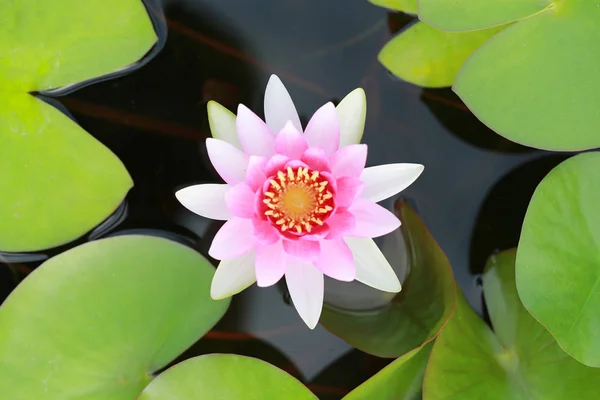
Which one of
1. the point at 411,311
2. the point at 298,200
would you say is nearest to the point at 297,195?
the point at 298,200

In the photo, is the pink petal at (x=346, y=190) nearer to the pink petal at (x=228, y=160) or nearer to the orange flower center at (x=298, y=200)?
the orange flower center at (x=298, y=200)

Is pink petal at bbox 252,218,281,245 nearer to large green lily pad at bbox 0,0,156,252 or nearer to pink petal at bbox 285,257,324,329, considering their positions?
pink petal at bbox 285,257,324,329

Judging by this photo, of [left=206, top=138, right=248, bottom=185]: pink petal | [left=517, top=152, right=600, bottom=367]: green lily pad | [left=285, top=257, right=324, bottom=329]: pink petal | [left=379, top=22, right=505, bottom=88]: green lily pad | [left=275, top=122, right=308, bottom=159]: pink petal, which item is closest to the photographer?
[left=275, top=122, right=308, bottom=159]: pink petal

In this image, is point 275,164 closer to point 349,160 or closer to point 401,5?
point 349,160

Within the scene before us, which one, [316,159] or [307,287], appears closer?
[316,159]

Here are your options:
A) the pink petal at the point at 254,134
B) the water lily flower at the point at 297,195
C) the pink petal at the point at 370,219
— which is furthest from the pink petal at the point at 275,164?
the pink petal at the point at 370,219

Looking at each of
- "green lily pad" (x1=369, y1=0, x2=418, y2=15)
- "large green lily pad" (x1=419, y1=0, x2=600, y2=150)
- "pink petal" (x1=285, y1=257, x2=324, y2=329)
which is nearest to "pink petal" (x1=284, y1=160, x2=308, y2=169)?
"pink petal" (x1=285, y1=257, x2=324, y2=329)
